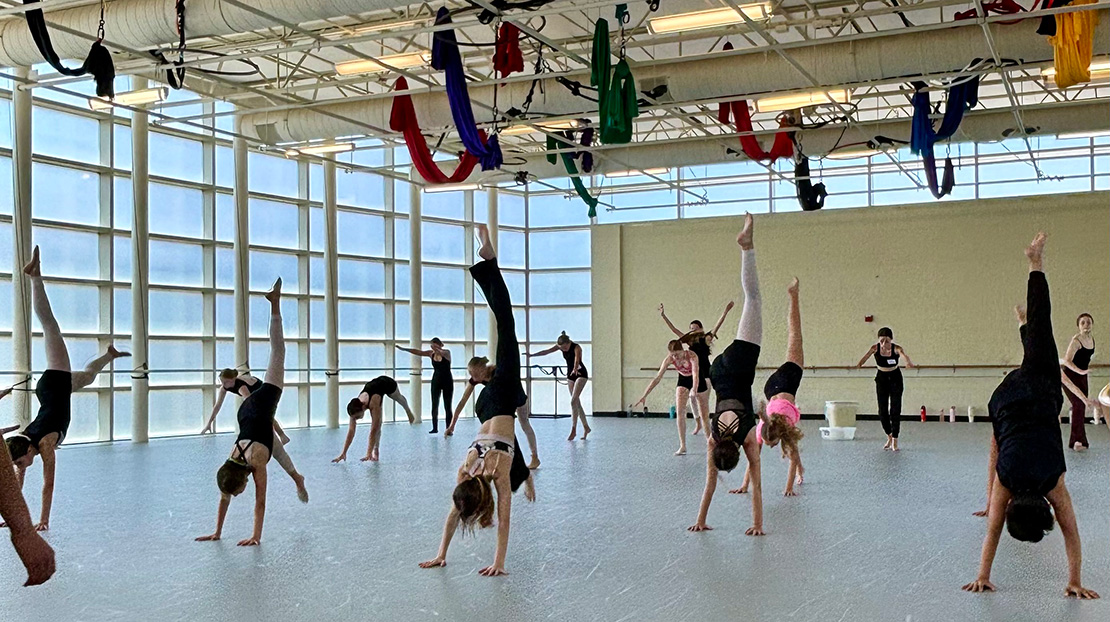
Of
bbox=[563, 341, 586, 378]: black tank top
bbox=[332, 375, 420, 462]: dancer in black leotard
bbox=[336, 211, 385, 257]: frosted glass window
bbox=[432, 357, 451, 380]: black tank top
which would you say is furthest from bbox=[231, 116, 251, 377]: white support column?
bbox=[332, 375, 420, 462]: dancer in black leotard

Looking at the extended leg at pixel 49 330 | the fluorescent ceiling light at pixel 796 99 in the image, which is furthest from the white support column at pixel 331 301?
the extended leg at pixel 49 330

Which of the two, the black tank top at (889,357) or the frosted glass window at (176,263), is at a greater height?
the frosted glass window at (176,263)

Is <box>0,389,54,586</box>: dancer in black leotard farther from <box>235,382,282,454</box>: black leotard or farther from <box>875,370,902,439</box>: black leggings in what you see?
<box>875,370,902,439</box>: black leggings

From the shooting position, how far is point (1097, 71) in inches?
477

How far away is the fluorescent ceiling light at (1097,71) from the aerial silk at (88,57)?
9.96 m

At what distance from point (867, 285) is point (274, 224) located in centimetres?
1153

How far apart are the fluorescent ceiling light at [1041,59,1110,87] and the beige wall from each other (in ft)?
21.6

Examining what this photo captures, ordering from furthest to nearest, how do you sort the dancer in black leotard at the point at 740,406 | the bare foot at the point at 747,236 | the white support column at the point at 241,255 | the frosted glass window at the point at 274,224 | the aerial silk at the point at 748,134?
the frosted glass window at the point at 274,224 < the white support column at the point at 241,255 < the aerial silk at the point at 748,134 < the bare foot at the point at 747,236 < the dancer in black leotard at the point at 740,406

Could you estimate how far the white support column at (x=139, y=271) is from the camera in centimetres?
1534

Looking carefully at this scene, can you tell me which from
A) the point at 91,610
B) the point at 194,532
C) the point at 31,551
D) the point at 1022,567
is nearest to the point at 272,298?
the point at 194,532

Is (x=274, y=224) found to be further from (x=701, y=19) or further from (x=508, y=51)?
(x=701, y=19)

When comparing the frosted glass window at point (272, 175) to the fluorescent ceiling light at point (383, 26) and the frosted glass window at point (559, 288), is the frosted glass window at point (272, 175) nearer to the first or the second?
the fluorescent ceiling light at point (383, 26)

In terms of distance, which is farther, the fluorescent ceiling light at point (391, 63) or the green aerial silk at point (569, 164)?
the green aerial silk at point (569, 164)

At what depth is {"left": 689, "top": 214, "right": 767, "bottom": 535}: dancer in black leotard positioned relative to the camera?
20.6ft
